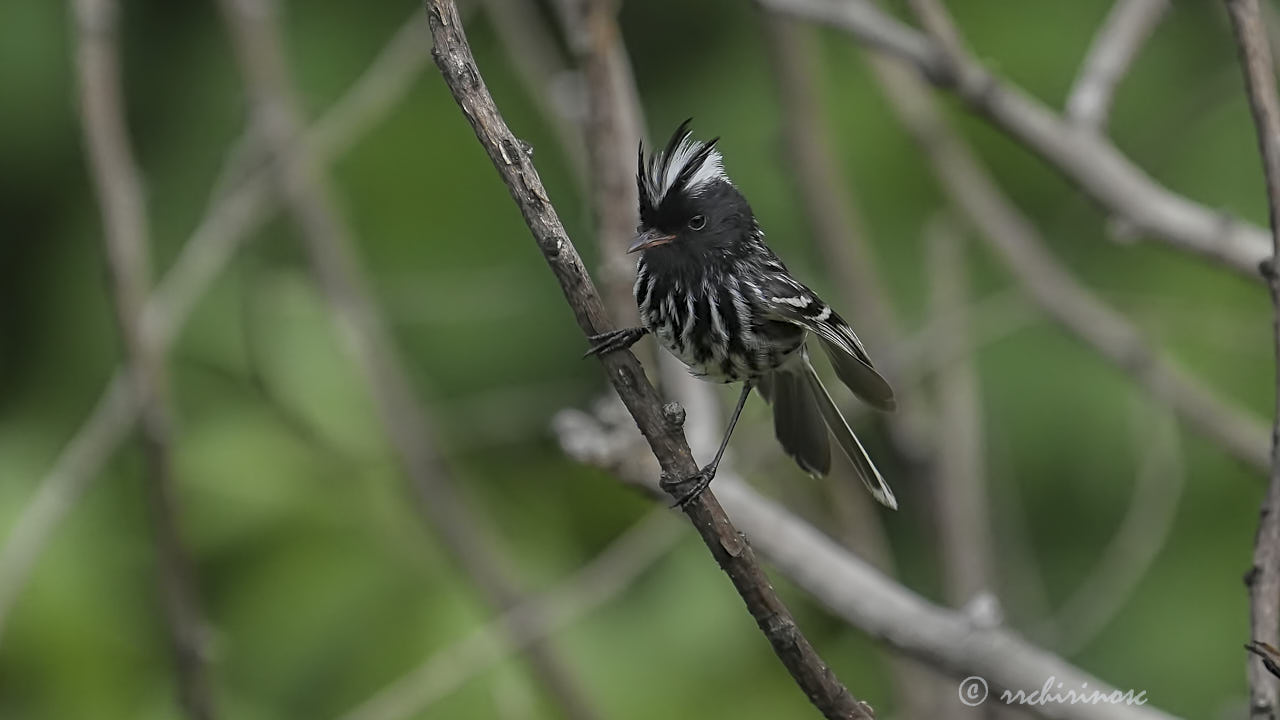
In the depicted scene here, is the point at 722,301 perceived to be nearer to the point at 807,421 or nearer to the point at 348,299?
the point at 807,421

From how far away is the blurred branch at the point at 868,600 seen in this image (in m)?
1.96

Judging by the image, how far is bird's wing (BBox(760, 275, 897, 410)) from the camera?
2.19 meters

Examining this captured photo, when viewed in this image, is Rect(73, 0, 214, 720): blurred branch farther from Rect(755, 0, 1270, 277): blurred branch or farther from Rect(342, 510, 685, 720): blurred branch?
Rect(755, 0, 1270, 277): blurred branch

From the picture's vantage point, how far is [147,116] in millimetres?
3811

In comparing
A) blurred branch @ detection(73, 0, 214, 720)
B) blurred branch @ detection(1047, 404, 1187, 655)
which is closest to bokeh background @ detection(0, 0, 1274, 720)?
blurred branch @ detection(1047, 404, 1187, 655)

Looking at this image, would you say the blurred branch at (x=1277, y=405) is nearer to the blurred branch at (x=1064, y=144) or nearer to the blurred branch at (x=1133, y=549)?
the blurred branch at (x=1064, y=144)

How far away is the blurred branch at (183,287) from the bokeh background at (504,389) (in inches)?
8.0

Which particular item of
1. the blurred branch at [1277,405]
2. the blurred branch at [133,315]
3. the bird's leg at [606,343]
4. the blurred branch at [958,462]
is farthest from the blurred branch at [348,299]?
the blurred branch at [1277,405]

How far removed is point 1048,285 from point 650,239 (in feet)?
4.19

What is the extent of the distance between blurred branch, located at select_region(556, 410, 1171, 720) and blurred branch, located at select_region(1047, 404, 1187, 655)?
132 cm

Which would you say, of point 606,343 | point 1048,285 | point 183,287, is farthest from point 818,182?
point 606,343

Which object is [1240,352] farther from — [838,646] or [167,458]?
[167,458]

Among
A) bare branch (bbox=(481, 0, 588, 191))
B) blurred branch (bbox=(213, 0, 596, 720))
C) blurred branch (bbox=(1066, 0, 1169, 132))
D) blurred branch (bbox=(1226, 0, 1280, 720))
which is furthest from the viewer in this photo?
bare branch (bbox=(481, 0, 588, 191))

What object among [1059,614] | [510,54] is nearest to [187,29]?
[510,54]
